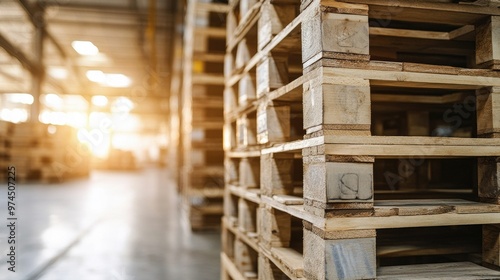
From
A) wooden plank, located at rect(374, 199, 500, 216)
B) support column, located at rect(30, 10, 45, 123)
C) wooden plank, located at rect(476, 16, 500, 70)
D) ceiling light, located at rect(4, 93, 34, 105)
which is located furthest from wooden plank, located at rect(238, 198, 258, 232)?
ceiling light, located at rect(4, 93, 34, 105)

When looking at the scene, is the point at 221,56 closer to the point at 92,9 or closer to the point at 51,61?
the point at 92,9

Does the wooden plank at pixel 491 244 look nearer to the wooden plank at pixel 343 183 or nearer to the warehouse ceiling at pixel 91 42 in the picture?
the wooden plank at pixel 343 183

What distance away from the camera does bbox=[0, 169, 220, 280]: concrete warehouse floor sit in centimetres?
332

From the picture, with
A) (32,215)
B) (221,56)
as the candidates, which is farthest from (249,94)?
(32,215)

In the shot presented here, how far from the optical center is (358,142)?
4.75 ft

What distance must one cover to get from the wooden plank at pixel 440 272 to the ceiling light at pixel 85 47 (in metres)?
17.7

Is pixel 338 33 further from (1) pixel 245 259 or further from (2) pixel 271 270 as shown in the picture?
(1) pixel 245 259

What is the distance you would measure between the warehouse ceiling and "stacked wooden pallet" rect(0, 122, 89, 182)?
2.17m

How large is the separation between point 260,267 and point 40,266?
2298 millimetres

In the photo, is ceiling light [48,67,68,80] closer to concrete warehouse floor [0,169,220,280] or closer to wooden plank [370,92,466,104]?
concrete warehouse floor [0,169,220,280]

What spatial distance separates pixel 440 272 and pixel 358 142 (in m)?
0.73

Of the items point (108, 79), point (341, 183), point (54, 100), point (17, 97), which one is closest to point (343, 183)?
point (341, 183)

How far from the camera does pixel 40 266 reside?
11.0ft

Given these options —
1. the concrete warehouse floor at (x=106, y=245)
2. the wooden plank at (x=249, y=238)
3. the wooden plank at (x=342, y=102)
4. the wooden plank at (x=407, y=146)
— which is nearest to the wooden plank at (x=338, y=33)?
the wooden plank at (x=342, y=102)
